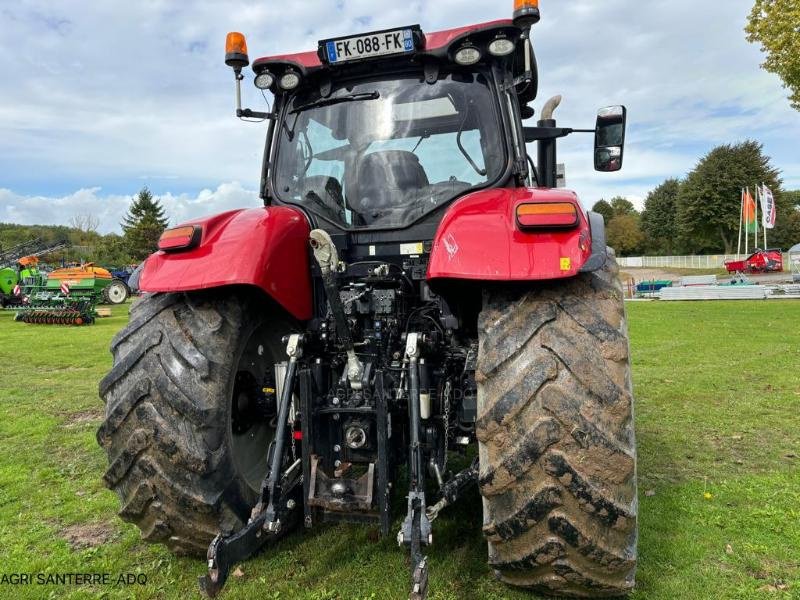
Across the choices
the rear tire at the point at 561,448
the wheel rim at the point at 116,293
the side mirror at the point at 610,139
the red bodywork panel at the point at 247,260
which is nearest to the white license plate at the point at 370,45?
the red bodywork panel at the point at 247,260

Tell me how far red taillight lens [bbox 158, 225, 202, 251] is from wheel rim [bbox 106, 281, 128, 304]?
23.8 meters

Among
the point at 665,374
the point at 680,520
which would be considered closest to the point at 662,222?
the point at 665,374

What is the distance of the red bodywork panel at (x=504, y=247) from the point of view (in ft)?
7.57

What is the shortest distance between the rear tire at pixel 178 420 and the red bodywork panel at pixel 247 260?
151mm

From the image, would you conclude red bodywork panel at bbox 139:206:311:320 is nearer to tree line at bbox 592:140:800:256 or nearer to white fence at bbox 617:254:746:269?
white fence at bbox 617:254:746:269

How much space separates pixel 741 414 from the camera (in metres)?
5.77

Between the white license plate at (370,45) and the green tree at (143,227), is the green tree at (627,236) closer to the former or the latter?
the green tree at (143,227)

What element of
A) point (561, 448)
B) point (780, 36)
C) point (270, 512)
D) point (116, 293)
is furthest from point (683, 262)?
point (270, 512)

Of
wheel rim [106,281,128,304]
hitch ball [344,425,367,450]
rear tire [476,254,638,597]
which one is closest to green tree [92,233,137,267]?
wheel rim [106,281,128,304]

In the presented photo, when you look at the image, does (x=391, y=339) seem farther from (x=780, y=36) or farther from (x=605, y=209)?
(x=605, y=209)

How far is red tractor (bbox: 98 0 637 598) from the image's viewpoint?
221cm

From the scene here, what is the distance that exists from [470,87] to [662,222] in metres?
72.5

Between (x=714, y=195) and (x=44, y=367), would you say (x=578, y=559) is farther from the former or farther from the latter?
(x=714, y=195)

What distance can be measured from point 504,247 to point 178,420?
159cm
